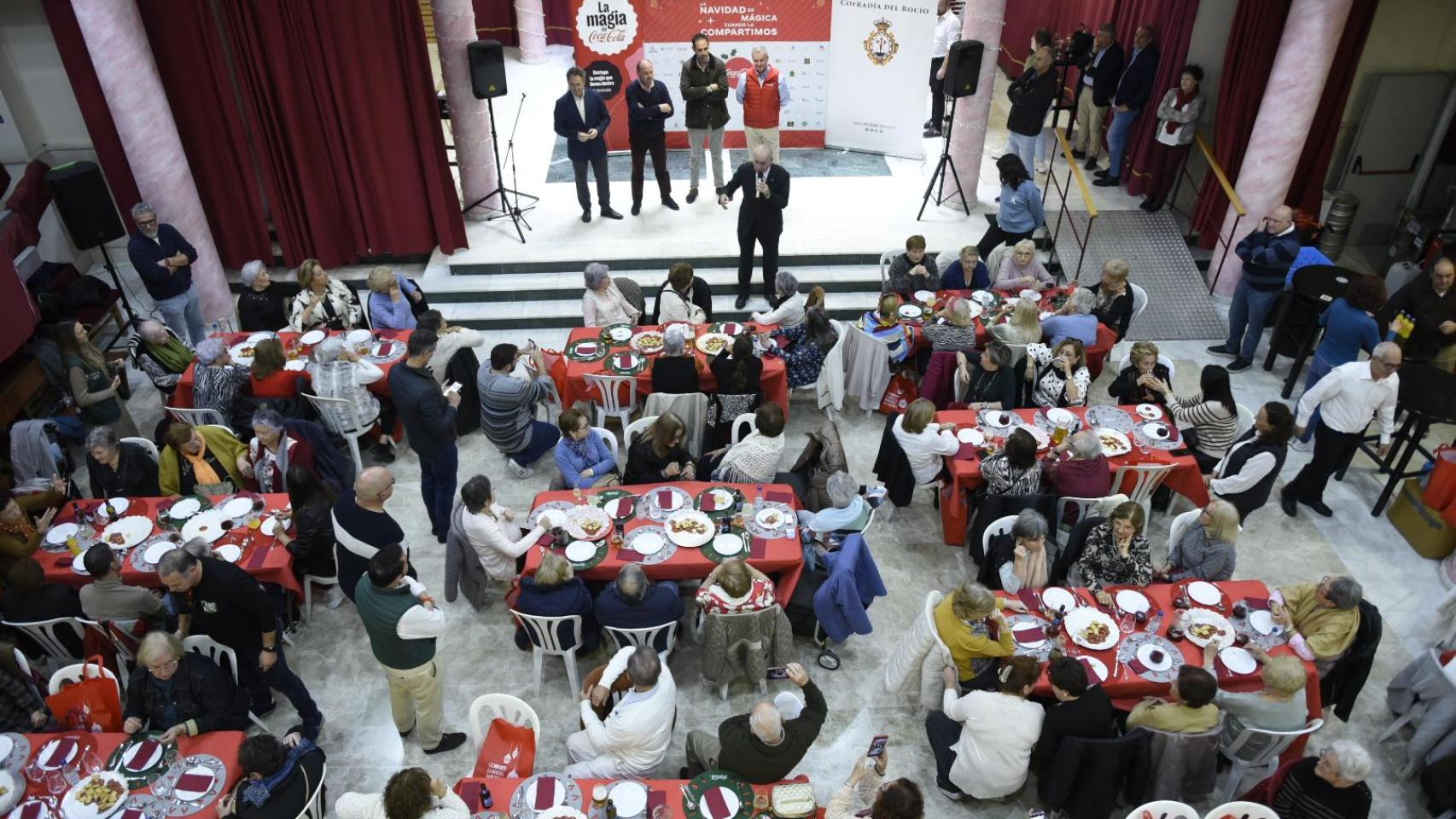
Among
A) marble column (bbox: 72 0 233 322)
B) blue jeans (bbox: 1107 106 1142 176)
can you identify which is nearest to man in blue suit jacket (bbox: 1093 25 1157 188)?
blue jeans (bbox: 1107 106 1142 176)

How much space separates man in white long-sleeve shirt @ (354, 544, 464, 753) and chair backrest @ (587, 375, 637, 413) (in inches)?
107

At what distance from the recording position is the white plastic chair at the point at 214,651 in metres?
5.25

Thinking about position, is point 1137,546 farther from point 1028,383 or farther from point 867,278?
point 867,278

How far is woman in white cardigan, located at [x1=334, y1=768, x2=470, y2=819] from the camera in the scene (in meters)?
4.01

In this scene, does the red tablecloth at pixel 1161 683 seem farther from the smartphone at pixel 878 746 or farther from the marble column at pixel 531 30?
the marble column at pixel 531 30

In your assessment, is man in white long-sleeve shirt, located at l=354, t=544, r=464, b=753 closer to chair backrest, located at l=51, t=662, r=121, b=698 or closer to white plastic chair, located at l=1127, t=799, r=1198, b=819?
chair backrest, located at l=51, t=662, r=121, b=698

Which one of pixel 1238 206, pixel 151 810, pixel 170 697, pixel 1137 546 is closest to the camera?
pixel 151 810

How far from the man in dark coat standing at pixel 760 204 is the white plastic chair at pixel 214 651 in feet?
16.9

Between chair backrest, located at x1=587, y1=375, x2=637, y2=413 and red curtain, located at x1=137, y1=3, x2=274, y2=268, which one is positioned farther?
red curtain, located at x1=137, y1=3, x2=274, y2=268

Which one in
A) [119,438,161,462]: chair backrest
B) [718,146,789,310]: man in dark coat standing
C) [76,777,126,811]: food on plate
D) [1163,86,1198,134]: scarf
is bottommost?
[76,777,126,811]: food on plate

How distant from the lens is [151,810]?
4445 millimetres

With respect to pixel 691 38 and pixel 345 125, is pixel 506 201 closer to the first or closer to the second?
pixel 345 125

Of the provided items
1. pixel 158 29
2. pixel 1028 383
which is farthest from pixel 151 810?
pixel 158 29

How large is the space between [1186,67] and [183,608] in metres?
10.2
